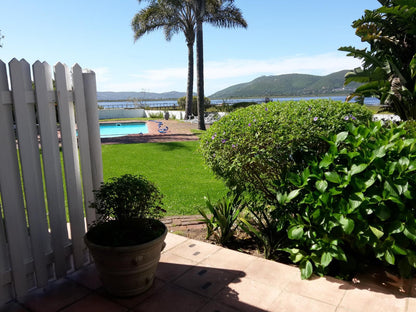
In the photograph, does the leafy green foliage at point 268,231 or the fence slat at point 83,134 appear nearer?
the fence slat at point 83,134

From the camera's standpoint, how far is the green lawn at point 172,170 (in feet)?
17.6

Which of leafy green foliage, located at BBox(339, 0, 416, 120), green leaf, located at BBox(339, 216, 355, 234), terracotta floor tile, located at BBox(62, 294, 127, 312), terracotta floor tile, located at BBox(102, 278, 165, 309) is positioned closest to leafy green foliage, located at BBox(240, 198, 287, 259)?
green leaf, located at BBox(339, 216, 355, 234)

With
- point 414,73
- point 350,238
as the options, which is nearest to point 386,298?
point 350,238

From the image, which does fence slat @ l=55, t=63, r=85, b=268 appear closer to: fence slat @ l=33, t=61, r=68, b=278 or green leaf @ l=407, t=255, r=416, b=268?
fence slat @ l=33, t=61, r=68, b=278

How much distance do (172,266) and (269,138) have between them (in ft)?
5.37

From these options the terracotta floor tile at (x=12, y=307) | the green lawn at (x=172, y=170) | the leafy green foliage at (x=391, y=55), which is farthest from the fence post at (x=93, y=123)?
the leafy green foliage at (x=391, y=55)

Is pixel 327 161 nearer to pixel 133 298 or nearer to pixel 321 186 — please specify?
pixel 321 186

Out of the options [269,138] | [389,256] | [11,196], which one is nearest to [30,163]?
[11,196]

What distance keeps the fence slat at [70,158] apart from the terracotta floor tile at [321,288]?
6.47ft

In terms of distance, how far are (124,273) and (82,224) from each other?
30.5 inches

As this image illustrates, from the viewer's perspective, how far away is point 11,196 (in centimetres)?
241

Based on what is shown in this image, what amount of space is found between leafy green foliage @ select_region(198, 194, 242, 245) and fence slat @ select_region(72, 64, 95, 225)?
1370mm

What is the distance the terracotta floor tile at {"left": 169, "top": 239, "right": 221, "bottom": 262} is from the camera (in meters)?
3.24

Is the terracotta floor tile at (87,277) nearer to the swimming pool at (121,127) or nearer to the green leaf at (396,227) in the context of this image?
the green leaf at (396,227)
